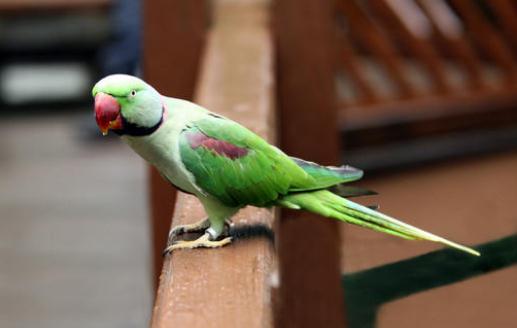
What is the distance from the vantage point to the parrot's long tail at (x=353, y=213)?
1053 mm

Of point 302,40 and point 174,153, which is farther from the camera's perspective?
point 302,40

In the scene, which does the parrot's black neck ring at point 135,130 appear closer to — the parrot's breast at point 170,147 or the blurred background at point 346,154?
the parrot's breast at point 170,147

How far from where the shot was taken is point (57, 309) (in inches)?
141

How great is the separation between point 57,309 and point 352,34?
4.29 ft

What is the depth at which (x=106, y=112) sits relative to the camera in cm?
107

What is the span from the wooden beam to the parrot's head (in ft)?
0.46

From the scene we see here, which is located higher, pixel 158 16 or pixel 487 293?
pixel 158 16

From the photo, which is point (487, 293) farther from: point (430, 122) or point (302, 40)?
point (430, 122)

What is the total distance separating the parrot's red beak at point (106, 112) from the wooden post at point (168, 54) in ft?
3.98

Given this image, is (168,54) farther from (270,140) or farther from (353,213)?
(353,213)

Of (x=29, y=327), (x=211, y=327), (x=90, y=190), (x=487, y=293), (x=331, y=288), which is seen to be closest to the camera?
(x=211, y=327)

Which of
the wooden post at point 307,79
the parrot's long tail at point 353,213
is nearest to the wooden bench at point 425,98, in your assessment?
the wooden post at point 307,79

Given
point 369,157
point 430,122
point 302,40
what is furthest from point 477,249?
point 430,122

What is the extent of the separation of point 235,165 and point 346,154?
74.0 inches
